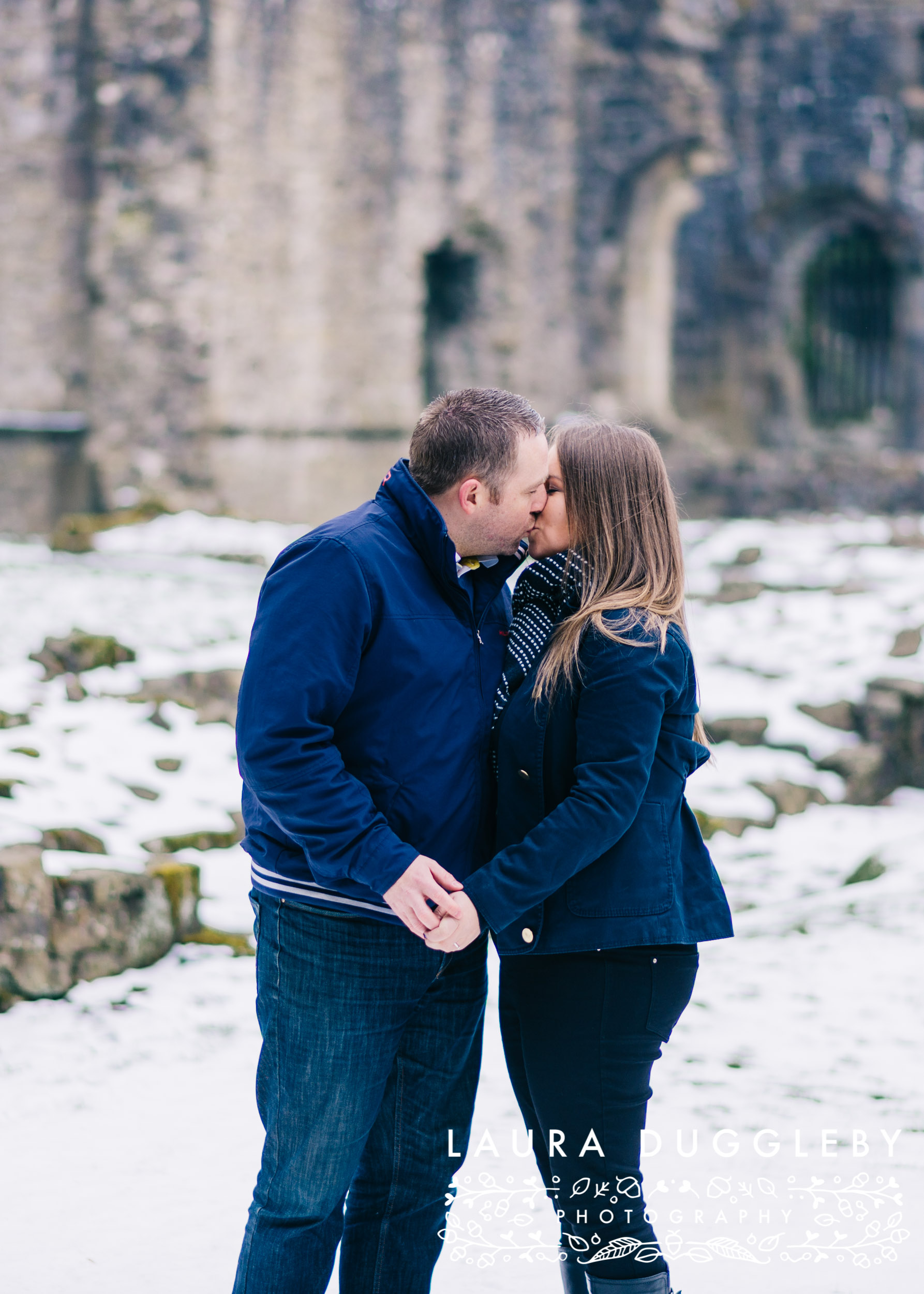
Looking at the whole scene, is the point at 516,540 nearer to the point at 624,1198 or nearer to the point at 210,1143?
the point at 624,1198

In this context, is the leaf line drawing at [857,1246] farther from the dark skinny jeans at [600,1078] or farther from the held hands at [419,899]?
the held hands at [419,899]

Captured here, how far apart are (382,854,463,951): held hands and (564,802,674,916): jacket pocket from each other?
Result: 0.23m

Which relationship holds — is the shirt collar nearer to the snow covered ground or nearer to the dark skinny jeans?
the dark skinny jeans

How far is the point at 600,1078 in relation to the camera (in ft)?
6.98

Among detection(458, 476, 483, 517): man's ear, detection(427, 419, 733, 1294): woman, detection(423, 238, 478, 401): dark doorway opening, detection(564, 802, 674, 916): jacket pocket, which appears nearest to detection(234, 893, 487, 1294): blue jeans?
detection(427, 419, 733, 1294): woman

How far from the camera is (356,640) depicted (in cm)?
205

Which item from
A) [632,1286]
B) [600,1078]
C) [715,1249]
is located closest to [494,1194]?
[715,1249]

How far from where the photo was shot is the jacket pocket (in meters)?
2.13

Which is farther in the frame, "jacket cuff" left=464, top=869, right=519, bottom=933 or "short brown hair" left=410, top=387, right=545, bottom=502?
"short brown hair" left=410, top=387, right=545, bottom=502

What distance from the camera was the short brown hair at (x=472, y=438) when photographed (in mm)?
2156

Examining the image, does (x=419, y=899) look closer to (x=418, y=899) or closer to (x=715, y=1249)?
(x=418, y=899)

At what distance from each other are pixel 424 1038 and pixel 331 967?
24cm

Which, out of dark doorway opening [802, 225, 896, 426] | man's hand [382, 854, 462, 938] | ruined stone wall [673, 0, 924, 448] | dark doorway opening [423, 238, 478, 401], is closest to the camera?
man's hand [382, 854, 462, 938]

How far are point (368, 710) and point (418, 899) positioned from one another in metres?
0.30
